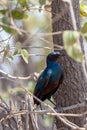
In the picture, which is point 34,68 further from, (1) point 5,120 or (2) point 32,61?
(1) point 5,120

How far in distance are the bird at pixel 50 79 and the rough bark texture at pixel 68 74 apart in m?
0.10

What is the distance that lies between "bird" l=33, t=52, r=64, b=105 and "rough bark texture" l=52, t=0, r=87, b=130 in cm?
10

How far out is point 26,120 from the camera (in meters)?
3.19

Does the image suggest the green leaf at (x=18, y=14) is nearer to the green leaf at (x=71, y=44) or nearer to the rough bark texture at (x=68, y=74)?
the green leaf at (x=71, y=44)

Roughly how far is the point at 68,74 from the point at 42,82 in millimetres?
300

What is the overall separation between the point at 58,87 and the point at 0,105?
0.72 metres

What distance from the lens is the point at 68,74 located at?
3580 mm

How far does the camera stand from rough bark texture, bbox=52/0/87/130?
3.42 meters

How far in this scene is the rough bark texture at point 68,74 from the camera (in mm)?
3416

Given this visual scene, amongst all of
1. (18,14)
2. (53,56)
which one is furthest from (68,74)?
(18,14)

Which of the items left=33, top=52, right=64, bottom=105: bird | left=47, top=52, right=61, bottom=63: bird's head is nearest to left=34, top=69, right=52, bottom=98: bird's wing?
left=33, top=52, right=64, bottom=105: bird

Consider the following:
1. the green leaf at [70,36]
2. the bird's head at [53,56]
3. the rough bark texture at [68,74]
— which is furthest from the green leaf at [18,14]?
the bird's head at [53,56]

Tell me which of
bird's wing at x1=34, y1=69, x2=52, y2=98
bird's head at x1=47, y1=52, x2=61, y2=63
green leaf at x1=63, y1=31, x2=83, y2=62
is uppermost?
green leaf at x1=63, y1=31, x2=83, y2=62

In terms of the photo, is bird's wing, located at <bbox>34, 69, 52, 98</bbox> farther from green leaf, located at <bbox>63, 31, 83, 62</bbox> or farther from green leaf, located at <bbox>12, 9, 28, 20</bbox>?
green leaf, located at <bbox>63, 31, 83, 62</bbox>
